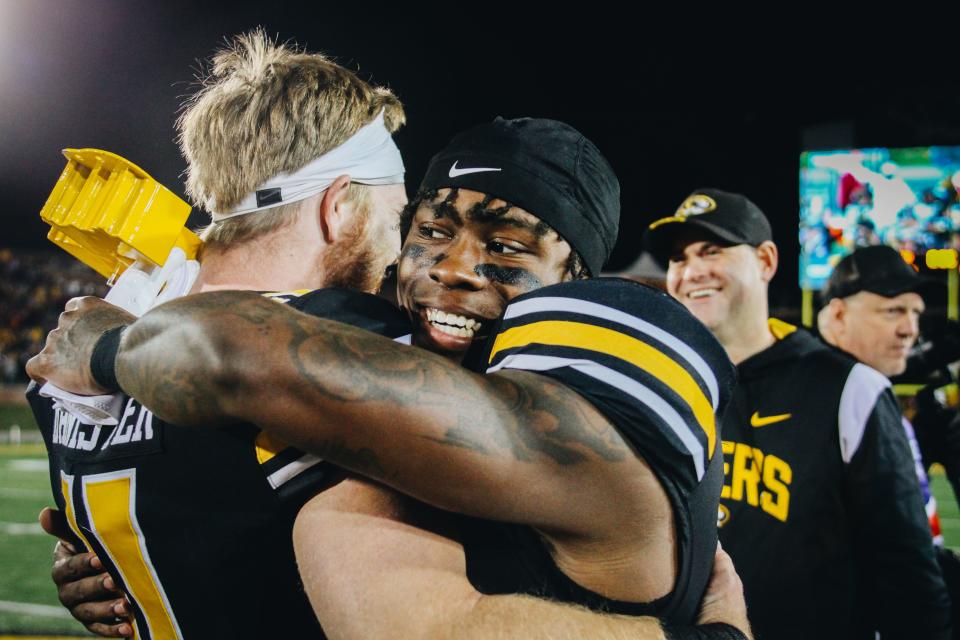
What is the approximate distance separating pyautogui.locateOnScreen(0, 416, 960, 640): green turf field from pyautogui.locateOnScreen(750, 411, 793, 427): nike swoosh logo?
221 inches

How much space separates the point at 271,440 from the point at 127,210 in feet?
2.39

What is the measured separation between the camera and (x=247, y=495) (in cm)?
144

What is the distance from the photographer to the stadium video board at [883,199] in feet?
62.8

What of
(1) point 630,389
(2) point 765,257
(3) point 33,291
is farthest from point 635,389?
(3) point 33,291

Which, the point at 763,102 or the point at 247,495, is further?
the point at 763,102

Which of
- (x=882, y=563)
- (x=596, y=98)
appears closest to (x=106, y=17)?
(x=596, y=98)

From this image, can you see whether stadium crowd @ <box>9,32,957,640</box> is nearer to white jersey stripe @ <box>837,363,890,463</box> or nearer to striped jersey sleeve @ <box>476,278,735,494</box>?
striped jersey sleeve @ <box>476,278,735,494</box>

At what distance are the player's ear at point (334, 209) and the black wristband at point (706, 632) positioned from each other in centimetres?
104

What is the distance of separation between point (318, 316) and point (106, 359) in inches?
13.7

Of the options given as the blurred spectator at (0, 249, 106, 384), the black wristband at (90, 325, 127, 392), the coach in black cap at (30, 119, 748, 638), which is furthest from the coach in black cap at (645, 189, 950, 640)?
the blurred spectator at (0, 249, 106, 384)

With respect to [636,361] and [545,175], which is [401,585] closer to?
[636,361]

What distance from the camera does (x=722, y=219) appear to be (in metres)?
3.86

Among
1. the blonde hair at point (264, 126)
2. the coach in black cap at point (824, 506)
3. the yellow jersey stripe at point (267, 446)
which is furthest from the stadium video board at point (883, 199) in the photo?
the yellow jersey stripe at point (267, 446)

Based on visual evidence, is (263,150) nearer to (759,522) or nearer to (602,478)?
(602,478)
